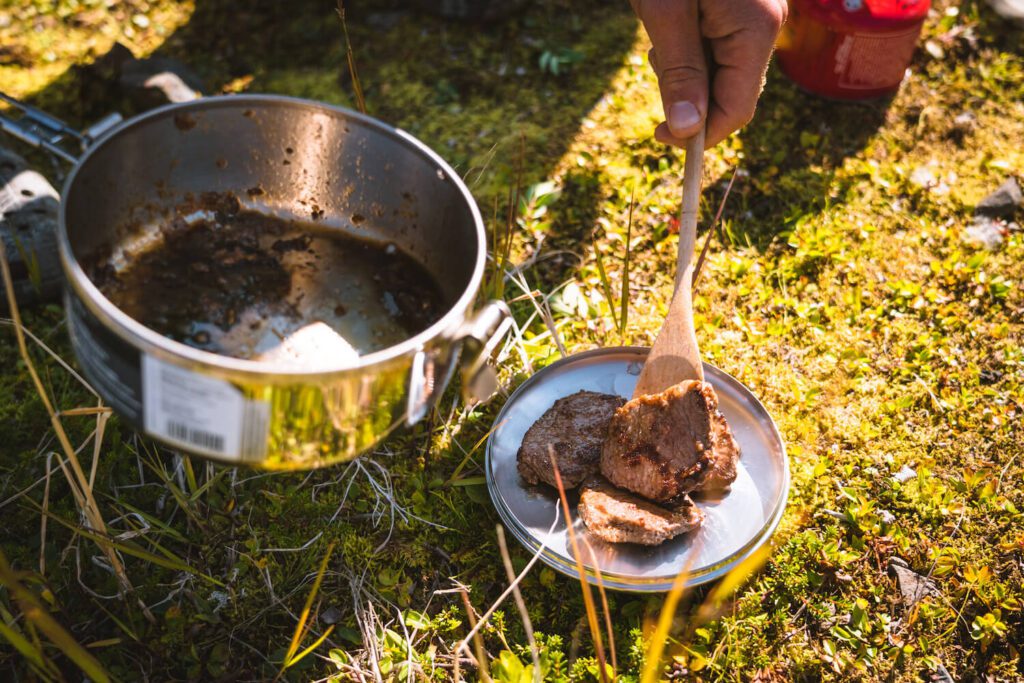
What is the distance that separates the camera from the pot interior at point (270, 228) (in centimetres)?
207

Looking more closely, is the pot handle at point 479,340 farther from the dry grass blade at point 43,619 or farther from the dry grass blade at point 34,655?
the dry grass blade at point 34,655

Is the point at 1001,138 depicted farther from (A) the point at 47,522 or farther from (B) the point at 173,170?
(A) the point at 47,522

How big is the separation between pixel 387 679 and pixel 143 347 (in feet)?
3.17

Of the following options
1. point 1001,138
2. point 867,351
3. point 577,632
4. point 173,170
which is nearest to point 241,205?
point 173,170

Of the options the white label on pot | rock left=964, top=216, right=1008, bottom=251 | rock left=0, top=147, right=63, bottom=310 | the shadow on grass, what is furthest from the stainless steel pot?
rock left=964, top=216, right=1008, bottom=251

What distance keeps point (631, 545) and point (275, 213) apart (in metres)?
1.38

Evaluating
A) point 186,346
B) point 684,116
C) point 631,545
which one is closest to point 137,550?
point 186,346

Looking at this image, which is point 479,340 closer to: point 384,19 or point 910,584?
point 910,584

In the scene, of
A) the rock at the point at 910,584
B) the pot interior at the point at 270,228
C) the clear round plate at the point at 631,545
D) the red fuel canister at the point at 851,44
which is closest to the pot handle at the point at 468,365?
the pot interior at the point at 270,228

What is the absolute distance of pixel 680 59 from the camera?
2.13 metres

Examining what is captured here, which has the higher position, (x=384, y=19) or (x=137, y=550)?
(x=384, y=19)

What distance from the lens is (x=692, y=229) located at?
2.23 meters

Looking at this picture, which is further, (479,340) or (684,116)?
(684,116)

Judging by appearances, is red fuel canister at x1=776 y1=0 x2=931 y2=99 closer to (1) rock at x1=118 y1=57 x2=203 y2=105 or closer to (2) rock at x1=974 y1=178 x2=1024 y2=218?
(2) rock at x1=974 y1=178 x2=1024 y2=218
